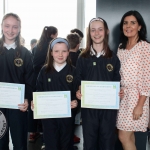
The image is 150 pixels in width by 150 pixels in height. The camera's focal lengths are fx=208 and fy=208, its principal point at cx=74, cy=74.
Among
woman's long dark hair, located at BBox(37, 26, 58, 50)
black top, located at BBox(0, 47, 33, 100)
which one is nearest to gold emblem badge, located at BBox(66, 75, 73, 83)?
black top, located at BBox(0, 47, 33, 100)

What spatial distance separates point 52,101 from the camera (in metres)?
1.90

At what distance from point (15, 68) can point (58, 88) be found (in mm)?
429

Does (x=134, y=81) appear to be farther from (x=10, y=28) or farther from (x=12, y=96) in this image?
(x=10, y=28)

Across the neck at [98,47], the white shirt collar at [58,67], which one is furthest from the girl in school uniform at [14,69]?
the neck at [98,47]

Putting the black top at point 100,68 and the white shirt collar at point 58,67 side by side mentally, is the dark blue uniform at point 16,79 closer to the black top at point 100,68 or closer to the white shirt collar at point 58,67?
the white shirt collar at point 58,67

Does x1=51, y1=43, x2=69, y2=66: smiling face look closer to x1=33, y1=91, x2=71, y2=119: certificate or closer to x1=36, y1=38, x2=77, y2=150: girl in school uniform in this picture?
x1=36, y1=38, x2=77, y2=150: girl in school uniform

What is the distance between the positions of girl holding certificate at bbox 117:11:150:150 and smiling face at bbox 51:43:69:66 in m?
0.53

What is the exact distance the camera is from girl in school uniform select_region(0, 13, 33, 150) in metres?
1.86

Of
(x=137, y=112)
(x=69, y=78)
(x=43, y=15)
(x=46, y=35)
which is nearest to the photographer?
(x=137, y=112)

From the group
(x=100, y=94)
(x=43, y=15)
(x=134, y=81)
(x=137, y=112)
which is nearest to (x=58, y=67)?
(x=100, y=94)

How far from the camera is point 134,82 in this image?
74.2 inches

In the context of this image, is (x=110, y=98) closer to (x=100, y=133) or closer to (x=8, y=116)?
(x=100, y=133)

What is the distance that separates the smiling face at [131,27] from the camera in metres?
1.95

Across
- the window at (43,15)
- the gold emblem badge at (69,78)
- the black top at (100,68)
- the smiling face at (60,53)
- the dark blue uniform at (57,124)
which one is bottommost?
the dark blue uniform at (57,124)
